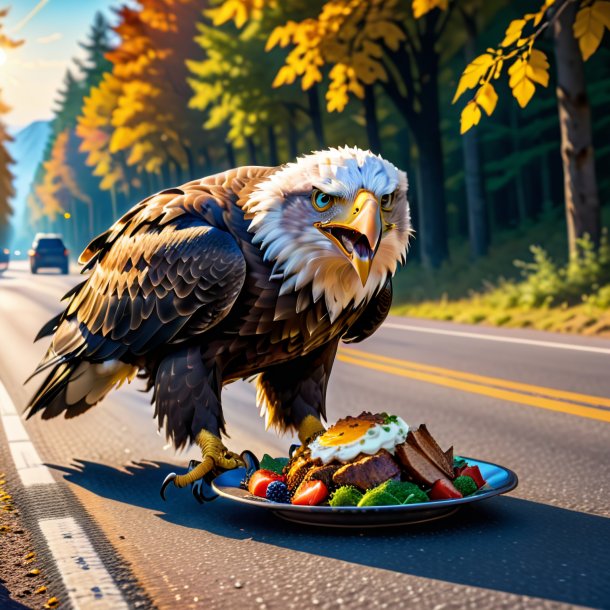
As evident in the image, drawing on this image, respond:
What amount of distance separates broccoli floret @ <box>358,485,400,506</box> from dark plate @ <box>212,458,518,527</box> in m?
0.05

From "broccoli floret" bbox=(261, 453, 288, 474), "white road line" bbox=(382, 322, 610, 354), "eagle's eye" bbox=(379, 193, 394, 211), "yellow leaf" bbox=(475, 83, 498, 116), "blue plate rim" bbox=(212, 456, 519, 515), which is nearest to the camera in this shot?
"blue plate rim" bbox=(212, 456, 519, 515)

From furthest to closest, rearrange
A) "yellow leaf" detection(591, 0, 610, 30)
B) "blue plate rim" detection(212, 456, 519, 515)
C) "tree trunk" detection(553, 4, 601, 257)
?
1. "tree trunk" detection(553, 4, 601, 257)
2. "yellow leaf" detection(591, 0, 610, 30)
3. "blue plate rim" detection(212, 456, 519, 515)

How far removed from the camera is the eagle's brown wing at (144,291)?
4.68m

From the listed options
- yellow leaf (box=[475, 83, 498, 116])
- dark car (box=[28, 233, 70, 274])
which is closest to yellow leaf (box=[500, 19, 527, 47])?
yellow leaf (box=[475, 83, 498, 116])

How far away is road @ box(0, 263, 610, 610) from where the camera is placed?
11.9 feet

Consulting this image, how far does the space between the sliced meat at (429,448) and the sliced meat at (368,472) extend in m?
0.16

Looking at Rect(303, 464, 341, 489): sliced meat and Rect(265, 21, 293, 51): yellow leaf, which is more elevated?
Rect(265, 21, 293, 51): yellow leaf

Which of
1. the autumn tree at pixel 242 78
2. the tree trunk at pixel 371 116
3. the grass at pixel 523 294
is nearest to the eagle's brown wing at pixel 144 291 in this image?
the grass at pixel 523 294

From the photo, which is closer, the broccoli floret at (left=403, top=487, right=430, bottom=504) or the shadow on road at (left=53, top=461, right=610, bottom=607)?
the shadow on road at (left=53, top=461, right=610, bottom=607)

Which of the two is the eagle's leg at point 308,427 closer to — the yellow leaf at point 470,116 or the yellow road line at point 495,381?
the yellow leaf at point 470,116

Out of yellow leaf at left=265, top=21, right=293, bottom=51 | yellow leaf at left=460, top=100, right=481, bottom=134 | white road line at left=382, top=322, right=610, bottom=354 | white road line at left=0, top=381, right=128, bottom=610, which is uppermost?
yellow leaf at left=265, top=21, right=293, bottom=51

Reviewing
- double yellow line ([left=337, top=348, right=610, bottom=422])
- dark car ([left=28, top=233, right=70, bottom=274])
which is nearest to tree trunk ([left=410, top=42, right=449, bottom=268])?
double yellow line ([left=337, top=348, right=610, bottom=422])

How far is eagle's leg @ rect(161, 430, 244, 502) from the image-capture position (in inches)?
189

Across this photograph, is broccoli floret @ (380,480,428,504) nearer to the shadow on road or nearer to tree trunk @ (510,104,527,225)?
the shadow on road
